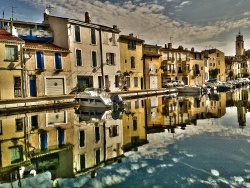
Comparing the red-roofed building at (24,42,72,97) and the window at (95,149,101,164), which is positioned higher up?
the red-roofed building at (24,42,72,97)

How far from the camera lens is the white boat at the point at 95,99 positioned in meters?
25.5

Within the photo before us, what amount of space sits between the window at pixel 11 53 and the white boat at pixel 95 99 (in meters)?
8.50

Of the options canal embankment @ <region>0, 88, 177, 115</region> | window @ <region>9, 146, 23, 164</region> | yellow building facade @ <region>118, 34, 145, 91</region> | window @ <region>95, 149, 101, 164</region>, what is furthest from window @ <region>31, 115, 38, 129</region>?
yellow building facade @ <region>118, 34, 145, 91</region>

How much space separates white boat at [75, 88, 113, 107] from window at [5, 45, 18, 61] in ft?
→ 27.9

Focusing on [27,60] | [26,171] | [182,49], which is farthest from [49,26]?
[182,49]

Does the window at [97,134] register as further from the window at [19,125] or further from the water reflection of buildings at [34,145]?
the window at [19,125]

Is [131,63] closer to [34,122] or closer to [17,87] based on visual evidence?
[17,87]

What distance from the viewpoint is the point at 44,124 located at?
1733cm

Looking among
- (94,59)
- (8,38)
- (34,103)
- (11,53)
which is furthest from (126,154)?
(94,59)

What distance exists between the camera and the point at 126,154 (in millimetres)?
10234

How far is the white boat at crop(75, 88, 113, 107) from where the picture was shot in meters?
25.5

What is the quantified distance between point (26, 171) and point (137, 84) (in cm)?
3806

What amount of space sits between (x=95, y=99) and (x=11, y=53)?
10.8 meters

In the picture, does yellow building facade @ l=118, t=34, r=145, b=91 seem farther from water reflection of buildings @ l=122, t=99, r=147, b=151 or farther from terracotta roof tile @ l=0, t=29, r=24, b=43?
water reflection of buildings @ l=122, t=99, r=147, b=151
